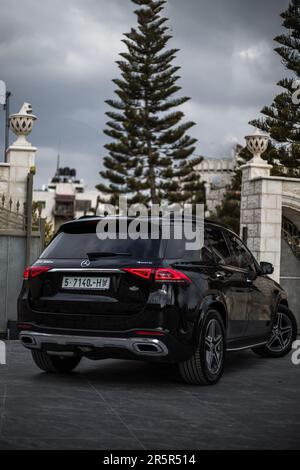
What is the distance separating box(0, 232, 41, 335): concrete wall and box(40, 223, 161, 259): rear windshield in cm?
390

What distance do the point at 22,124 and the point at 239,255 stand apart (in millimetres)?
5428

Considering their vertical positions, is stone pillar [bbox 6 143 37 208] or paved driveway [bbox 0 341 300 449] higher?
stone pillar [bbox 6 143 37 208]

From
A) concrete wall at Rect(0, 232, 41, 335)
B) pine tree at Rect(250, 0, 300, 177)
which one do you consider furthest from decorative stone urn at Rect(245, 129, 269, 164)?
pine tree at Rect(250, 0, 300, 177)

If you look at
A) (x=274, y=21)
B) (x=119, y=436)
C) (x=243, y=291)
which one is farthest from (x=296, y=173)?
(x=119, y=436)

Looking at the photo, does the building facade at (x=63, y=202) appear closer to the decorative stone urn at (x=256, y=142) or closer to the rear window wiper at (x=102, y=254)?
the decorative stone urn at (x=256, y=142)

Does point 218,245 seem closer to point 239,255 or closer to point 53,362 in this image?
point 239,255

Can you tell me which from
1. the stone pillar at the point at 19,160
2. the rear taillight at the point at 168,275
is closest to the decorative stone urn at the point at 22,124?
the stone pillar at the point at 19,160

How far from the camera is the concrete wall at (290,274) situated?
45.2 ft

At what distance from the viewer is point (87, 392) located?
6762 millimetres

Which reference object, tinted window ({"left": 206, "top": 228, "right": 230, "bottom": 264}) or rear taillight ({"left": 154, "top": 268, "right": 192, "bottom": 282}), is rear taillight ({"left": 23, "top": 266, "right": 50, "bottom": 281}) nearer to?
rear taillight ({"left": 154, "top": 268, "right": 192, "bottom": 282})

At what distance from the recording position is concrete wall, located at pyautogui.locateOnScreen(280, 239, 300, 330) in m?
13.8

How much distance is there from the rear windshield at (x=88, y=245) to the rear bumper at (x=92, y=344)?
78 centimetres
